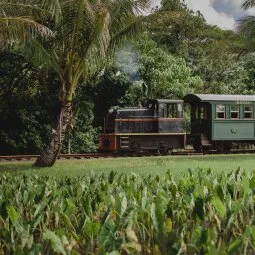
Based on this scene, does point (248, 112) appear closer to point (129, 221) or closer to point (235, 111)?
point (235, 111)

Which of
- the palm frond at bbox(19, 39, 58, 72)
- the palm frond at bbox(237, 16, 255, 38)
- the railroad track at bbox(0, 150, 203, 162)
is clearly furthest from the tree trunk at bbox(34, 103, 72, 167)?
the palm frond at bbox(237, 16, 255, 38)

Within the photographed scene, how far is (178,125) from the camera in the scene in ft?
72.6


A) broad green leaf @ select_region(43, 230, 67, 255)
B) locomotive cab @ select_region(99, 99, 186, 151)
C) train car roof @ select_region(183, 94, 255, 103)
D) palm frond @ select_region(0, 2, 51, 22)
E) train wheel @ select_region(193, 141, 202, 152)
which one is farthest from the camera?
train wheel @ select_region(193, 141, 202, 152)

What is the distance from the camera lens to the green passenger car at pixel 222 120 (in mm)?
22672

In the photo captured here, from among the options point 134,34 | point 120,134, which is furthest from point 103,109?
point 134,34

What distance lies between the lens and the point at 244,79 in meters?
35.3

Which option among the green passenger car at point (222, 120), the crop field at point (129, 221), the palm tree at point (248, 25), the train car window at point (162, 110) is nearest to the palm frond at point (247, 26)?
the palm tree at point (248, 25)

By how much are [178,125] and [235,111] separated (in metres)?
2.79

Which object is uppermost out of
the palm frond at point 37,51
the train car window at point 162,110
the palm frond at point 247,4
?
the palm frond at point 247,4

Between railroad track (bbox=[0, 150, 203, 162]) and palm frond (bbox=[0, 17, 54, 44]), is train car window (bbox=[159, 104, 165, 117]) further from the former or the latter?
palm frond (bbox=[0, 17, 54, 44])

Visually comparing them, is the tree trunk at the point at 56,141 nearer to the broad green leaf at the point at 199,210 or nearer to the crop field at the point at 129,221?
the crop field at the point at 129,221

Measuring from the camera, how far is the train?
839 inches

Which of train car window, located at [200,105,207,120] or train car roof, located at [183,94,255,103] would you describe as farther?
train car window, located at [200,105,207,120]

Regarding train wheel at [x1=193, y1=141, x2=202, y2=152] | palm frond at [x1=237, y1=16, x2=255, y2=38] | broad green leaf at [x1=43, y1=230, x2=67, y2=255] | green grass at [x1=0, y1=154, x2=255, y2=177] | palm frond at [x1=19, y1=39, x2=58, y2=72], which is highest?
palm frond at [x1=237, y1=16, x2=255, y2=38]
